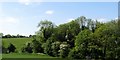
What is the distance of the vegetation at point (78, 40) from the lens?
49656 mm

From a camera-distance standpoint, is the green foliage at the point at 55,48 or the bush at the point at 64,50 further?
the green foliage at the point at 55,48

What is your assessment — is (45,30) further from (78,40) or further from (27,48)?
(78,40)

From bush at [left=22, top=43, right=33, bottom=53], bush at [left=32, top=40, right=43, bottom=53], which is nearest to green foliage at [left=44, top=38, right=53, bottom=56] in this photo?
bush at [left=32, top=40, right=43, bottom=53]

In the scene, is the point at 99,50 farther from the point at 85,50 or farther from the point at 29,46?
the point at 29,46

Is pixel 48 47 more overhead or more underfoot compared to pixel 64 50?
more overhead

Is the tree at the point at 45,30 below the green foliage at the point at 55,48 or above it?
above

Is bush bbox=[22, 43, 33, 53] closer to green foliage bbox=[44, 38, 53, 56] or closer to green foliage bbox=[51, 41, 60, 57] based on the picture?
green foliage bbox=[44, 38, 53, 56]

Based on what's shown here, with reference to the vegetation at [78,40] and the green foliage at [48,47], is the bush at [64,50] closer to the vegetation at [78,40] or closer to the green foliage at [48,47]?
the vegetation at [78,40]

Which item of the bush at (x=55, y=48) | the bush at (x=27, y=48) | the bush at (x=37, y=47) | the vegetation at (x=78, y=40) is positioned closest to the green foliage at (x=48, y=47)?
the vegetation at (x=78, y=40)

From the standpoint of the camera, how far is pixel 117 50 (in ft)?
159

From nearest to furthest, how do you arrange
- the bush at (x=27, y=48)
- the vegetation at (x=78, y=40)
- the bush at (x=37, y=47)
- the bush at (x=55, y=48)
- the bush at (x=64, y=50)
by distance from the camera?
1. the vegetation at (x=78, y=40)
2. the bush at (x=64, y=50)
3. the bush at (x=55, y=48)
4. the bush at (x=37, y=47)
5. the bush at (x=27, y=48)

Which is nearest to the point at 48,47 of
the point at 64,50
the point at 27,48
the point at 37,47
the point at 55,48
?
the point at 55,48

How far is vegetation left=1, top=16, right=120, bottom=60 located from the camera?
1955 inches

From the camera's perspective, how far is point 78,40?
54.0 metres
